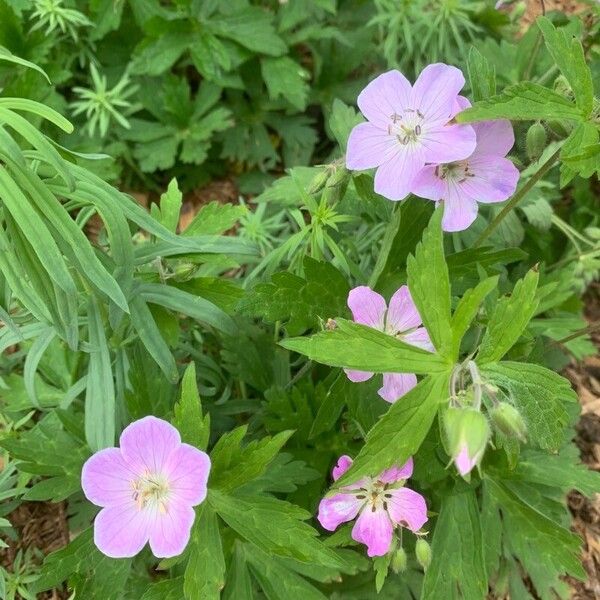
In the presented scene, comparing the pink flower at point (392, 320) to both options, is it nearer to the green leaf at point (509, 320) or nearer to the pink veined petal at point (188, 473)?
the green leaf at point (509, 320)

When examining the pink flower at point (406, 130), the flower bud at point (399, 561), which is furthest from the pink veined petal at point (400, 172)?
the flower bud at point (399, 561)

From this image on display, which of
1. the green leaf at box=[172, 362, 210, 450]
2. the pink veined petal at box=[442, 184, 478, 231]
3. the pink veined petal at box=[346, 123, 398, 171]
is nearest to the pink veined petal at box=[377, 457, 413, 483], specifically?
the green leaf at box=[172, 362, 210, 450]

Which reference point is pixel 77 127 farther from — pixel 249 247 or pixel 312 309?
pixel 312 309

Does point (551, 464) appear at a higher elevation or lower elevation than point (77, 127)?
lower

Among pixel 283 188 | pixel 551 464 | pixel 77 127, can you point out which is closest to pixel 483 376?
pixel 551 464

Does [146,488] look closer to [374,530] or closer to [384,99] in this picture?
[374,530]

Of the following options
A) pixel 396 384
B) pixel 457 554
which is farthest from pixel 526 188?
pixel 457 554
